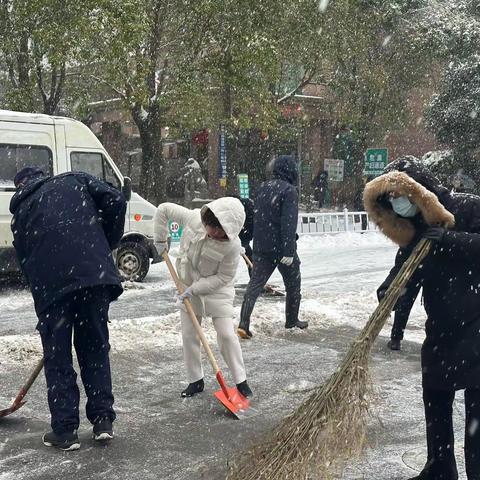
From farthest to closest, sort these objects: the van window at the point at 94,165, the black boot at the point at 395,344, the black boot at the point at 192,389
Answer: the van window at the point at 94,165 < the black boot at the point at 395,344 < the black boot at the point at 192,389

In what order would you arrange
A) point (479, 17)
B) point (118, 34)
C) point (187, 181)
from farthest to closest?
point (187, 181), point (479, 17), point (118, 34)

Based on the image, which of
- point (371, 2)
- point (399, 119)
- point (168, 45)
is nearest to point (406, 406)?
point (168, 45)

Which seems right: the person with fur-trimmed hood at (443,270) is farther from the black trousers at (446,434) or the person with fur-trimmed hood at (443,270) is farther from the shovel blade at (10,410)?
the shovel blade at (10,410)

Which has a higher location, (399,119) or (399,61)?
(399,61)

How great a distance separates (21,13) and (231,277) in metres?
10.4

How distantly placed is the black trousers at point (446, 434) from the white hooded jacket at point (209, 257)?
194 centimetres

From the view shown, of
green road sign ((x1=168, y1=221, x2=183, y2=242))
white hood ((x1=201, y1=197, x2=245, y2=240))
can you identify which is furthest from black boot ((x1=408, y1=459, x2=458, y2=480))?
green road sign ((x1=168, y1=221, x2=183, y2=242))

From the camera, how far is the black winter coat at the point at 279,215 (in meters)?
7.45

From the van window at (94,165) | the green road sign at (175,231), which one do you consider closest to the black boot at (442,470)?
the van window at (94,165)

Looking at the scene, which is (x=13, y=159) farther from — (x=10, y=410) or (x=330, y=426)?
(x=330, y=426)

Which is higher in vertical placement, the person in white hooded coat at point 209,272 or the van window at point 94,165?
the van window at point 94,165

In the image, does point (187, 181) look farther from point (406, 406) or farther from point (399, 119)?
point (406, 406)

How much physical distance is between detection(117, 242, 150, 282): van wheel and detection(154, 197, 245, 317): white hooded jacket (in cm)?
623

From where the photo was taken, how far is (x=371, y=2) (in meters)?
21.7
